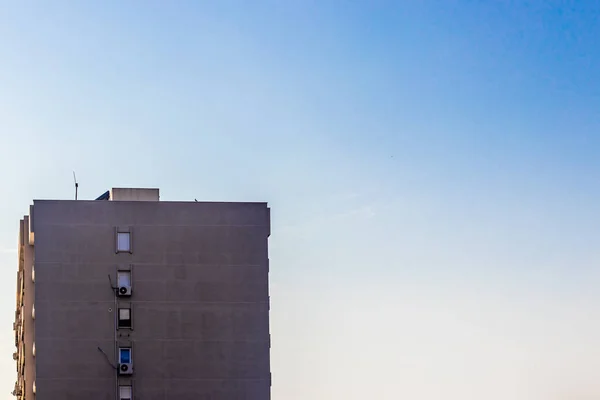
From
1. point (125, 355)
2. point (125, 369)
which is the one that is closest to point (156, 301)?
point (125, 355)

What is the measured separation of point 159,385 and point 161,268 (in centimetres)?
752

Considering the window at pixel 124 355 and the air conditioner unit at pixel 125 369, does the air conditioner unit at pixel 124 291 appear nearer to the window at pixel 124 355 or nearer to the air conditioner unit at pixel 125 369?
the window at pixel 124 355

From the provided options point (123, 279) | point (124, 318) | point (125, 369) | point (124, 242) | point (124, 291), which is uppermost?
point (124, 242)

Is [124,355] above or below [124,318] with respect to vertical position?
below

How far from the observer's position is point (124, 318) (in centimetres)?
7888

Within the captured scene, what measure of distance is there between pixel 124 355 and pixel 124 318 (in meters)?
2.36

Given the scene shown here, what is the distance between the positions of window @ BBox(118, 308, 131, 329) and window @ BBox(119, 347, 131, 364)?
1.47m

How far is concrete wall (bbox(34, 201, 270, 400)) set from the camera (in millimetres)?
78188

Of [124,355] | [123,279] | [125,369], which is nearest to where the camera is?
[125,369]

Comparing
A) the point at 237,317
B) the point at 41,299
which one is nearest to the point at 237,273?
the point at 237,317

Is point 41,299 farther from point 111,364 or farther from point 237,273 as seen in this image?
point 237,273

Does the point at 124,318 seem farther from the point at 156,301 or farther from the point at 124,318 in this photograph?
the point at 156,301

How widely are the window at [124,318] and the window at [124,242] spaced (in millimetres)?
3814

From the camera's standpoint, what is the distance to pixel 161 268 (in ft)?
262
